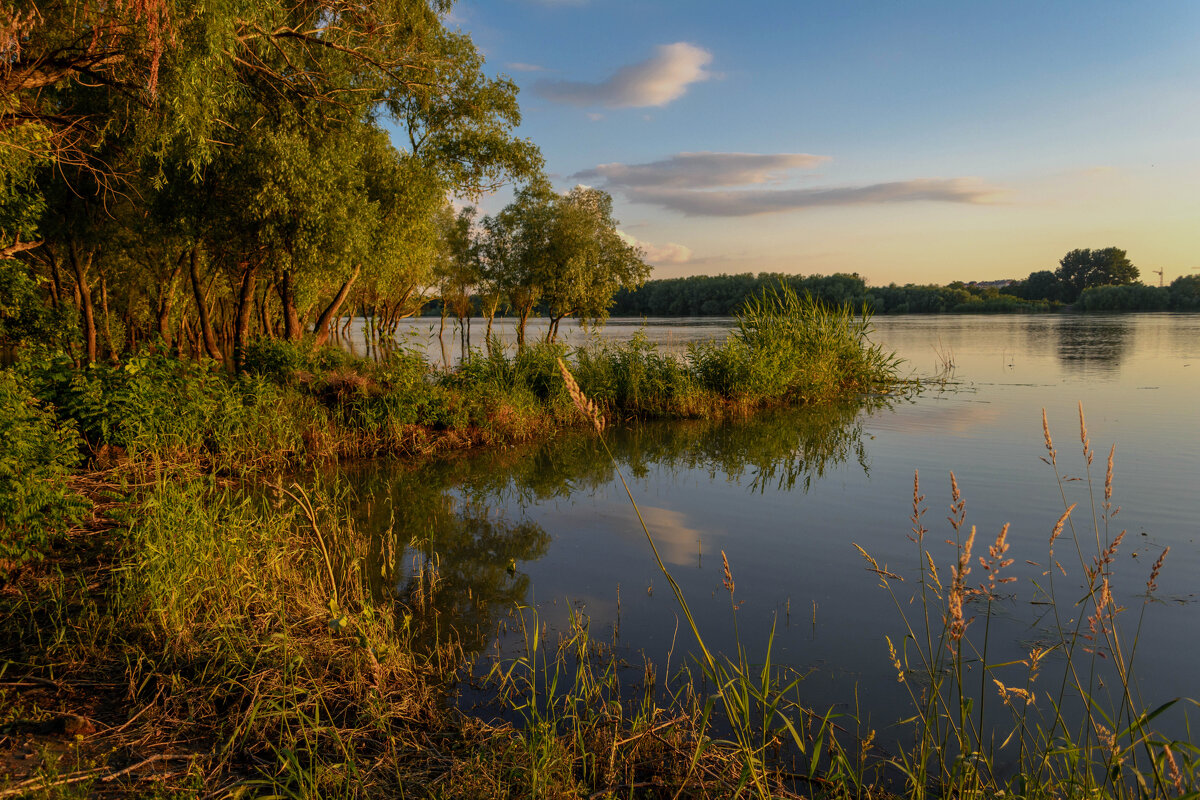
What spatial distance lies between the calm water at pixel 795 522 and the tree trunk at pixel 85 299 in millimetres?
13277

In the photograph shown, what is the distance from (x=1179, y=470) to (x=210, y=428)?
1445 centimetres

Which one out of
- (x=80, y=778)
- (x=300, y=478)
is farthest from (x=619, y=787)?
(x=300, y=478)

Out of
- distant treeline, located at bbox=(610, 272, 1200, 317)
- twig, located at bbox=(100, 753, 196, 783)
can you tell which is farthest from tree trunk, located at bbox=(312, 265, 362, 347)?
distant treeline, located at bbox=(610, 272, 1200, 317)

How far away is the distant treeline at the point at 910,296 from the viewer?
79938 mm

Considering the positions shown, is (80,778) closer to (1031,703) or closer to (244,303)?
(1031,703)

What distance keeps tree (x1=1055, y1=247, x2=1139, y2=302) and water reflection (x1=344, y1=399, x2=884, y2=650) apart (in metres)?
103

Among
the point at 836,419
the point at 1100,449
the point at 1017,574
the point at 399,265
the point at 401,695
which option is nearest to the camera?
the point at 401,695

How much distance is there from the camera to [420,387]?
13.2 meters

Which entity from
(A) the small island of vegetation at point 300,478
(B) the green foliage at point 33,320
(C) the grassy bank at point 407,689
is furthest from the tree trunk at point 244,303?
(C) the grassy bank at point 407,689

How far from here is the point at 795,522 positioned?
28.4 ft

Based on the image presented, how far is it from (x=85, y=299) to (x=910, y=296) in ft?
333

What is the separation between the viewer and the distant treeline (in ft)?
262

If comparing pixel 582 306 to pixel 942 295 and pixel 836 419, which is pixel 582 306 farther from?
pixel 942 295

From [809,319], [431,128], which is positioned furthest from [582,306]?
[809,319]
